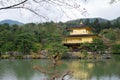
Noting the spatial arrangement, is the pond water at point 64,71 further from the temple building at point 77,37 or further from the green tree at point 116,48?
the green tree at point 116,48

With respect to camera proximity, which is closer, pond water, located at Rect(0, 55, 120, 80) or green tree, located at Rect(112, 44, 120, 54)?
pond water, located at Rect(0, 55, 120, 80)

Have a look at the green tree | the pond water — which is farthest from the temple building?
the pond water

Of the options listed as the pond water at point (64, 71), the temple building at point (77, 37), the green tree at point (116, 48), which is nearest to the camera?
the pond water at point (64, 71)

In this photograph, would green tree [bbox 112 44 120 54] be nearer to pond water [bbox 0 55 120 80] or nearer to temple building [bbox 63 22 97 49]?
temple building [bbox 63 22 97 49]

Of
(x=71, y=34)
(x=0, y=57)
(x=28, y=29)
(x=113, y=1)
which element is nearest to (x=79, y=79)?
(x=113, y=1)

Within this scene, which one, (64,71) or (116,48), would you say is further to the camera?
(116,48)

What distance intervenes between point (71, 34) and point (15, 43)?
8760 mm

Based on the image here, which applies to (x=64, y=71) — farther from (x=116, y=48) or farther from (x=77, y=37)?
(x=116, y=48)

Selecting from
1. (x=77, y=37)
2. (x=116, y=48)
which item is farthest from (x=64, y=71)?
(x=116, y=48)

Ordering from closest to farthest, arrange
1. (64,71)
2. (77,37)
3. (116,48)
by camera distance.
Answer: (64,71) < (77,37) < (116,48)

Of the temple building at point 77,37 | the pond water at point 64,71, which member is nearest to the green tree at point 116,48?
the temple building at point 77,37

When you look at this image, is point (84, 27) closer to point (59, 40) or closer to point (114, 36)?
point (114, 36)

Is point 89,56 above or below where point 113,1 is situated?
below

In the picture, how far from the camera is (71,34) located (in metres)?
33.1
